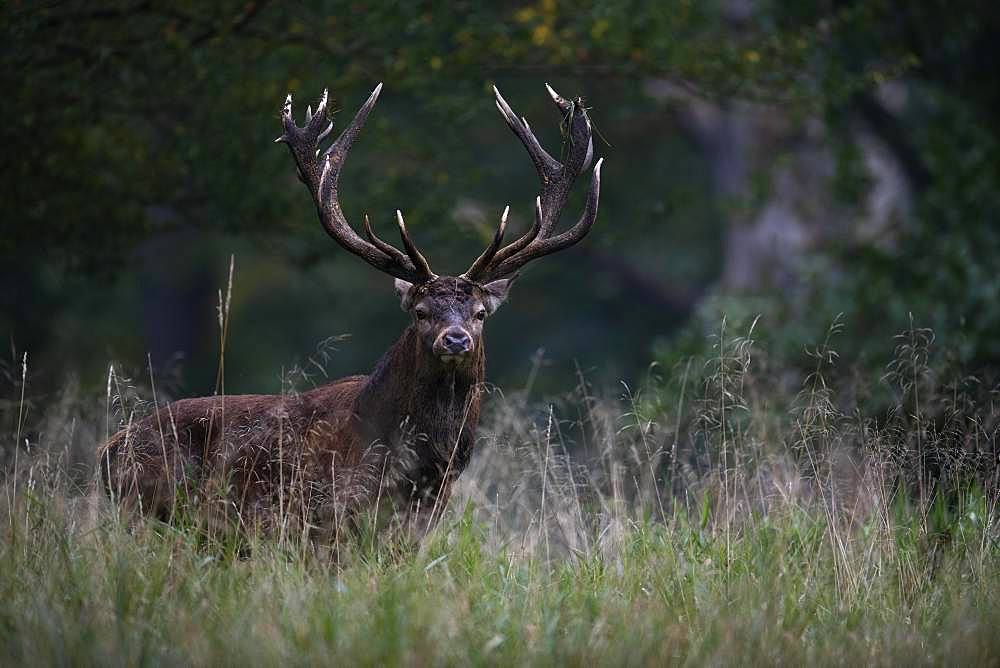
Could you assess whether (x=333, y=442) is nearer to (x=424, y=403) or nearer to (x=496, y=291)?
(x=424, y=403)

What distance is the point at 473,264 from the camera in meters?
6.85

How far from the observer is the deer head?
6586mm

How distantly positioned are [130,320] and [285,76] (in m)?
16.2

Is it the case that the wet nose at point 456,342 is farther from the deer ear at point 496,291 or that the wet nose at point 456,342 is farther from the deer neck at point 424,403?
the deer ear at point 496,291

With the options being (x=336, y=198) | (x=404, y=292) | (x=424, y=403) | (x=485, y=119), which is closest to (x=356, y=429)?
Answer: (x=424, y=403)

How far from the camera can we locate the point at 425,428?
652 cm

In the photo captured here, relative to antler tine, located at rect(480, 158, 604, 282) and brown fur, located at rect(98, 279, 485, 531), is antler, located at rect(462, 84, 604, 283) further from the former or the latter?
brown fur, located at rect(98, 279, 485, 531)

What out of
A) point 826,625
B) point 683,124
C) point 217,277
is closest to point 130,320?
point 217,277

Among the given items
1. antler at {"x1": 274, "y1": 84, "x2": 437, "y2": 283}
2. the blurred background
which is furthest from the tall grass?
the blurred background

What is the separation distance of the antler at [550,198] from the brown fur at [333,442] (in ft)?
0.88

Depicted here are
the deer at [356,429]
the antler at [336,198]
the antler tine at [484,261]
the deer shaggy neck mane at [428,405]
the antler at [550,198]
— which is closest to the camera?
the deer at [356,429]

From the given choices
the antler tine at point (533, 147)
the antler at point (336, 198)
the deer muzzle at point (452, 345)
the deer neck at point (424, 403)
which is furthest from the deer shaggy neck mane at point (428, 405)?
the antler tine at point (533, 147)

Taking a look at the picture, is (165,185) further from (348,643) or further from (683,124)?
(683,124)

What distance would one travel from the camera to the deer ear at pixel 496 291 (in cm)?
693
